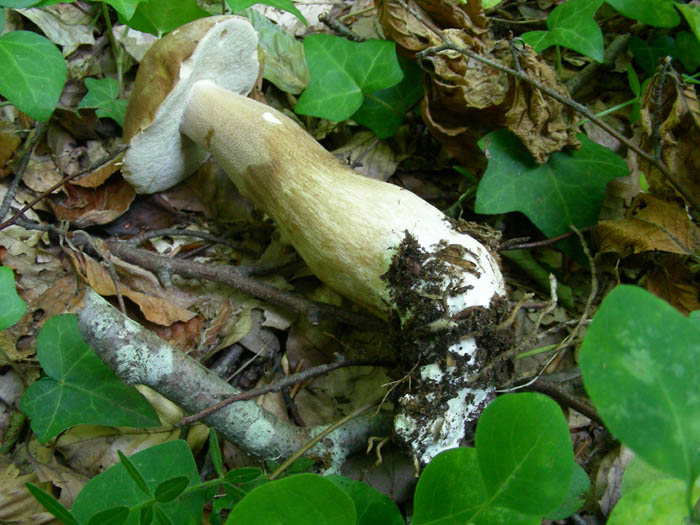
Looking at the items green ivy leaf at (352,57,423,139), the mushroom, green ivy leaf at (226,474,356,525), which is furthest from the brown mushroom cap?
green ivy leaf at (226,474,356,525)

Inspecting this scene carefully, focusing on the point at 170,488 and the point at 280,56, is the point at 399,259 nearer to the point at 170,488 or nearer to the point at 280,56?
the point at 170,488

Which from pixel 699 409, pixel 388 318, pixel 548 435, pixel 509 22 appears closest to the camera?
pixel 699 409

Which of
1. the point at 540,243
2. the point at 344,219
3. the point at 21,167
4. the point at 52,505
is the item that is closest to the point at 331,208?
the point at 344,219

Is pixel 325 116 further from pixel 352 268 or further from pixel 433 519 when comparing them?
pixel 433 519

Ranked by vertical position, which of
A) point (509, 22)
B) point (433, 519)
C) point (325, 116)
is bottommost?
point (433, 519)

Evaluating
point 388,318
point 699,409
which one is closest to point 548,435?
point 699,409

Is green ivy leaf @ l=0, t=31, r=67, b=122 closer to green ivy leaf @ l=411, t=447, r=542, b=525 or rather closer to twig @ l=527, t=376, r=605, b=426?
green ivy leaf @ l=411, t=447, r=542, b=525
